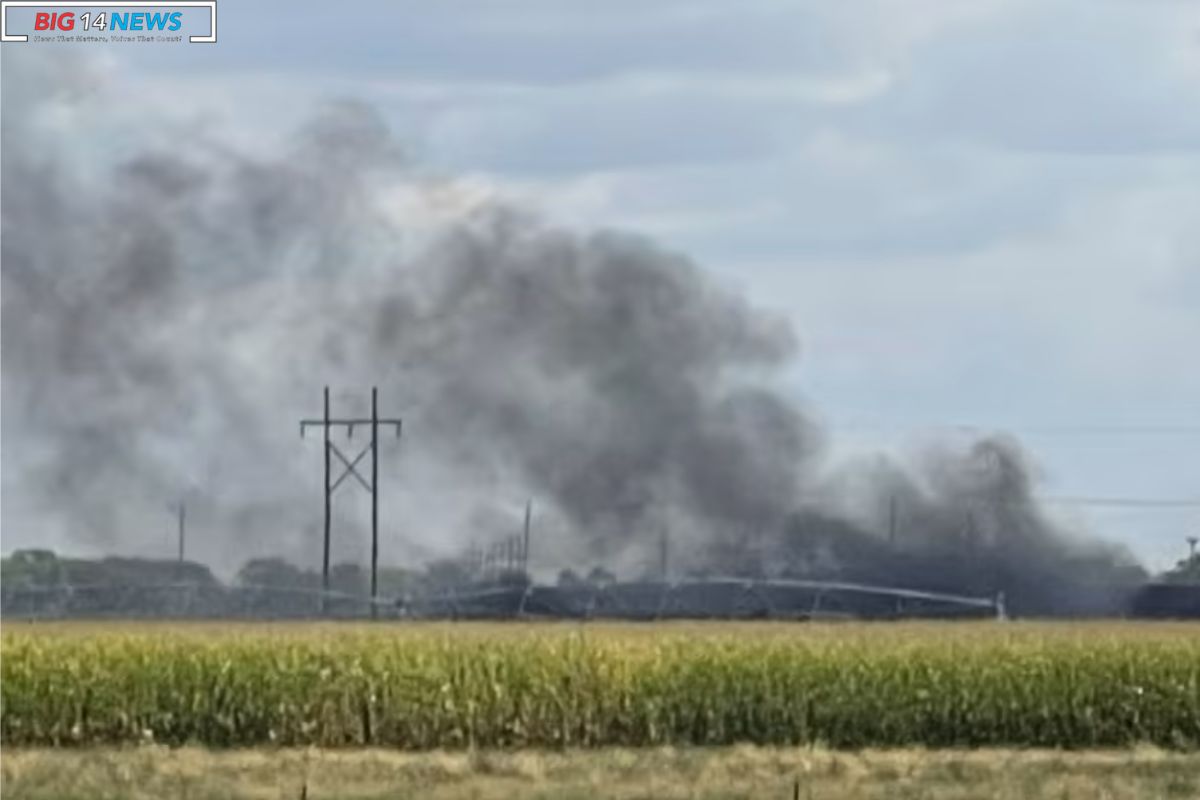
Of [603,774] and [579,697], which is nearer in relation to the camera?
[603,774]

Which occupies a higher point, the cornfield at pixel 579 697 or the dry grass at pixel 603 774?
the cornfield at pixel 579 697

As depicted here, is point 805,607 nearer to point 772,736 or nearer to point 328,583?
point 328,583

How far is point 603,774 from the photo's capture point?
31922mm

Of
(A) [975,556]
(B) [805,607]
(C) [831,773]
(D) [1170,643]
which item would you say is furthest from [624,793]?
(A) [975,556]

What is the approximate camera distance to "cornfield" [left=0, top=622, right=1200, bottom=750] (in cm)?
3725

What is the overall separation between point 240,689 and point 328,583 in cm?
4391

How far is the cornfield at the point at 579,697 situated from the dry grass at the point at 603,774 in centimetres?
117

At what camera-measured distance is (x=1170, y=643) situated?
4131 centimetres

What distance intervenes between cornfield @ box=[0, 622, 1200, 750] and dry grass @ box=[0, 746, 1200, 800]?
1167mm

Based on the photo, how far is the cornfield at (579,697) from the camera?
3725 centimetres

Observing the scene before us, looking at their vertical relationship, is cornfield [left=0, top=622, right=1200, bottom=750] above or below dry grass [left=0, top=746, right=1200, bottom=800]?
above

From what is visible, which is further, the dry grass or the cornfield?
the cornfield

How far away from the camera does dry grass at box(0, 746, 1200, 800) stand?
29.3 metres

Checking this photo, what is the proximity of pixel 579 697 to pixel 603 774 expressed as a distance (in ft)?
19.5
